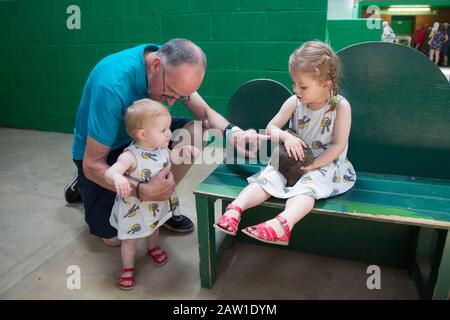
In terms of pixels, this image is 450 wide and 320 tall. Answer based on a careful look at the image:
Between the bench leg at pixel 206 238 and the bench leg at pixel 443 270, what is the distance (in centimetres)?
96

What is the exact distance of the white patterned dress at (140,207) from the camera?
1.71 m

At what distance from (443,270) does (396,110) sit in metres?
0.82

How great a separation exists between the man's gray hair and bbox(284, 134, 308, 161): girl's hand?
21.3 inches

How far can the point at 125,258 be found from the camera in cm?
183

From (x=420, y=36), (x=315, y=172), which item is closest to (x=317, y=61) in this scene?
(x=315, y=172)

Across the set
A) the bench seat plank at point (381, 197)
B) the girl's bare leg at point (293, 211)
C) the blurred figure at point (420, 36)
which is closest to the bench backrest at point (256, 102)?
the bench seat plank at point (381, 197)

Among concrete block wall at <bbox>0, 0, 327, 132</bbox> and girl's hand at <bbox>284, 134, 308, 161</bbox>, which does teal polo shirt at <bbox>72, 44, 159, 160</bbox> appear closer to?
girl's hand at <bbox>284, 134, 308, 161</bbox>

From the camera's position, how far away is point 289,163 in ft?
5.52

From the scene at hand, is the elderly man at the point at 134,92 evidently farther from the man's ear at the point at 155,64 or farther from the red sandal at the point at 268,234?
the red sandal at the point at 268,234

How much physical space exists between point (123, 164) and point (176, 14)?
7.90 feet

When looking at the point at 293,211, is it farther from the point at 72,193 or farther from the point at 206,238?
the point at 72,193

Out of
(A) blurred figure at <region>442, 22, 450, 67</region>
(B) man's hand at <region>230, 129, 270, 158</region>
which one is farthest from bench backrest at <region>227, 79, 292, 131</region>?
(A) blurred figure at <region>442, 22, 450, 67</region>

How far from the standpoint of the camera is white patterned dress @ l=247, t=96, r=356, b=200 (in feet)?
5.26
